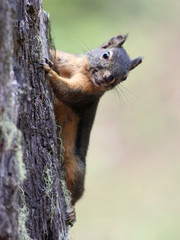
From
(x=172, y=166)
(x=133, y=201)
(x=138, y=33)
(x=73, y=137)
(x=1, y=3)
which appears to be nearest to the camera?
(x=1, y=3)

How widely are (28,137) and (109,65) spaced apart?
140cm

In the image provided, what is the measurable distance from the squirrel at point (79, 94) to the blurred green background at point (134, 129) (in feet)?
9.35

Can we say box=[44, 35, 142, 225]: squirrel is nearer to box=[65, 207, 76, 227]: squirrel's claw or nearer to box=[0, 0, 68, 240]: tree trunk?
box=[65, 207, 76, 227]: squirrel's claw

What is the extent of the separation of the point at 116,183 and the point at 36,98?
5.21 m

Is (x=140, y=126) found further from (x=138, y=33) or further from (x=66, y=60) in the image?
(x=66, y=60)

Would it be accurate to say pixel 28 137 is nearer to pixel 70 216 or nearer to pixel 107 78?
pixel 70 216

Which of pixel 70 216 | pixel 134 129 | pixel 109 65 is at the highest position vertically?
pixel 109 65

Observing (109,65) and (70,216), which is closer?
(70,216)

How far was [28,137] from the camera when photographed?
8.73ft

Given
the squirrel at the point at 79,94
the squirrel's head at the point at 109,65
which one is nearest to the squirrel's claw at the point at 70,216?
the squirrel at the point at 79,94

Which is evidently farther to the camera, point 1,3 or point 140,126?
point 140,126

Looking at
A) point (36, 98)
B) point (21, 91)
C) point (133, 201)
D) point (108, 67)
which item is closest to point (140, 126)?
point (133, 201)

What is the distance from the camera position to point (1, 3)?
2080 mm

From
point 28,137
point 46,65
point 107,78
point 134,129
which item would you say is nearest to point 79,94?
point 107,78
